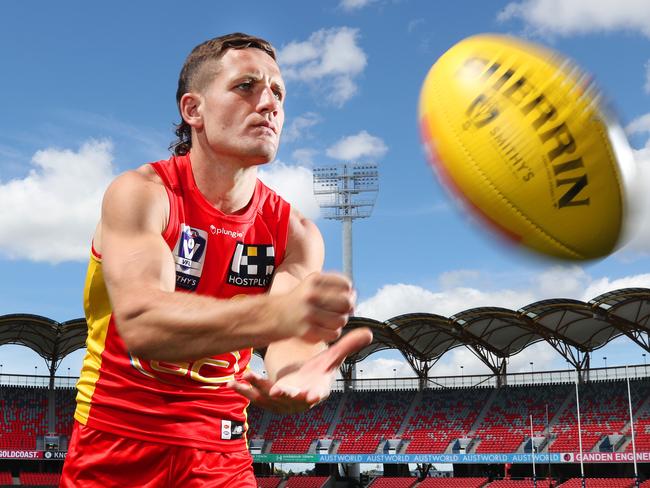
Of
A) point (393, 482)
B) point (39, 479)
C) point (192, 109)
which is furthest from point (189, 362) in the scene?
point (39, 479)

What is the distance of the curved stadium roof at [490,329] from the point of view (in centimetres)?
4228

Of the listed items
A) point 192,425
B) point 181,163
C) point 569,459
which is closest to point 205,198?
point 181,163

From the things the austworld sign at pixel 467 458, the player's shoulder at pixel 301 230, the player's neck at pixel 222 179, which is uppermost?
the player's neck at pixel 222 179

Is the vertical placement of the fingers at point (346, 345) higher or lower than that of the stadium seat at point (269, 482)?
higher

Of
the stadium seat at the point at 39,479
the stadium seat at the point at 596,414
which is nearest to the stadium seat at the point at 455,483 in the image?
the stadium seat at the point at 596,414

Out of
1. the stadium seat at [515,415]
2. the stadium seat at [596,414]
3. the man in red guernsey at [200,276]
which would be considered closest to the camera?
the man in red guernsey at [200,276]

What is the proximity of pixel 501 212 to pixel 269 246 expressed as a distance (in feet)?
6.63

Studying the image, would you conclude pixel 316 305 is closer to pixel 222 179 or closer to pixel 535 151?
pixel 222 179

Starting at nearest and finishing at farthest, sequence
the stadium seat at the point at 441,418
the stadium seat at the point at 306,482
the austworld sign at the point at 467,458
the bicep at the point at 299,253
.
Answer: the bicep at the point at 299,253 < the austworld sign at the point at 467,458 < the stadium seat at the point at 441,418 < the stadium seat at the point at 306,482

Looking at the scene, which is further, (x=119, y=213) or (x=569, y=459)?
(x=569, y=459)

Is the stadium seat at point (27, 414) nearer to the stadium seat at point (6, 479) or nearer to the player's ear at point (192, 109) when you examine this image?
the stadium seat at point (6, 479)

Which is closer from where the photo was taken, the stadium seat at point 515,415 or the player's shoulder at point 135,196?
the player's shoulder at point 135,196

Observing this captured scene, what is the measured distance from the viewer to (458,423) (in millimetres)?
50000

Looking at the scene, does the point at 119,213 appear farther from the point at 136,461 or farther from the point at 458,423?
the point at 458,423
